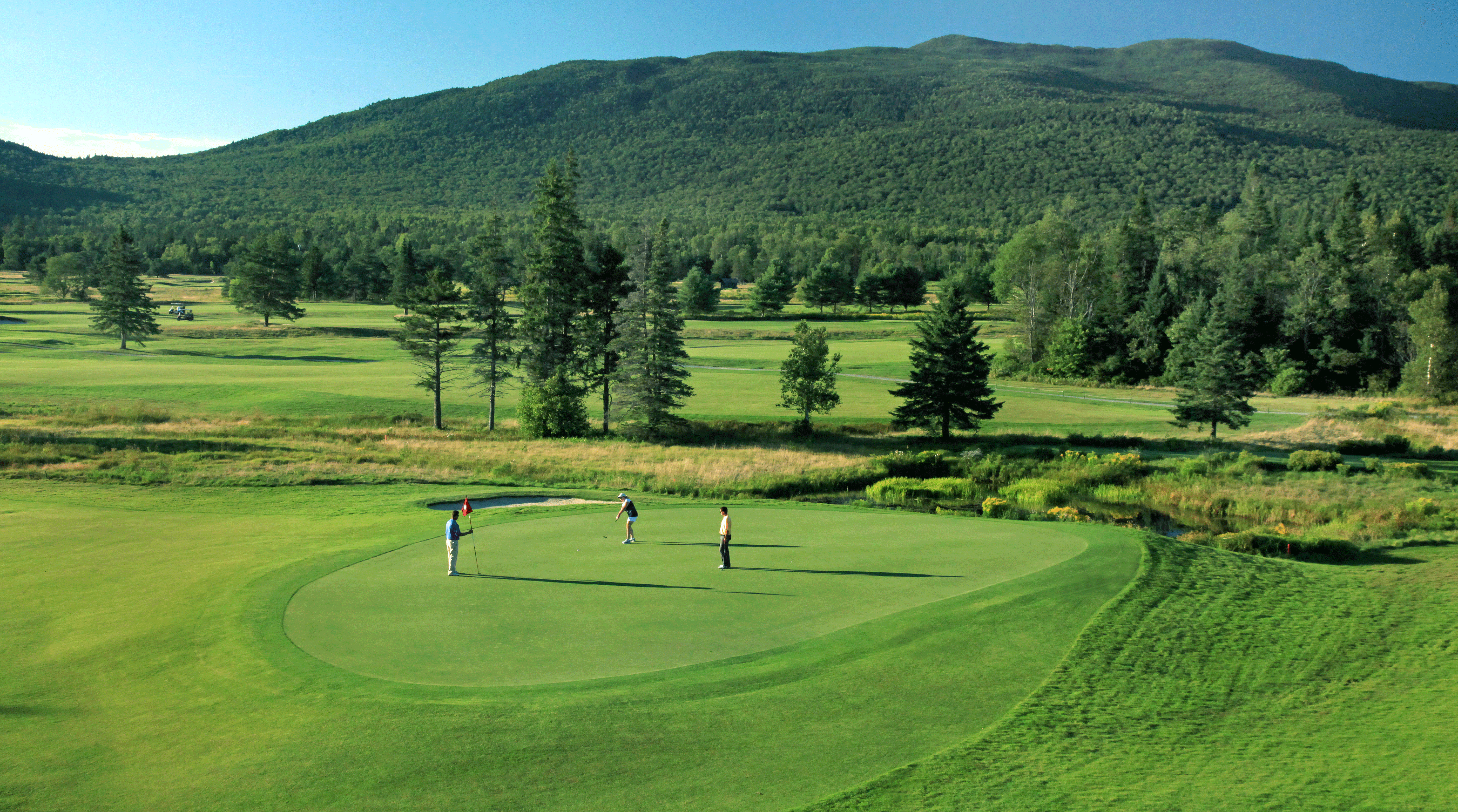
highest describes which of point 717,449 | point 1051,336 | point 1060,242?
point 1060,242

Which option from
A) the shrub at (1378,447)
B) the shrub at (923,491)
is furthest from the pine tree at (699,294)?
the shrub at (923,491)

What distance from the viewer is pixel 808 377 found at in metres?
51.8

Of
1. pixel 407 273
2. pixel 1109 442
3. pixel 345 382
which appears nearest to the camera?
pixel 1109 442

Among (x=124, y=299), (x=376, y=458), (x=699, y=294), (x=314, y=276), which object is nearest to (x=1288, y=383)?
(x=376, y=458)

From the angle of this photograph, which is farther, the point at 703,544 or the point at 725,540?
the point at 703,544

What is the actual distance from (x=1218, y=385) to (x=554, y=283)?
39079 mm

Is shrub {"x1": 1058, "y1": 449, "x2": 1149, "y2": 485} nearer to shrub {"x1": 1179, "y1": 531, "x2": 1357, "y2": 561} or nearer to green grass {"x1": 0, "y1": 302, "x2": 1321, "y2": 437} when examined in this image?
green grass {"x1": 0, "y1": 302, "x2": 1321, "y2": 437}

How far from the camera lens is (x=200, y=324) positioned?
331 feet

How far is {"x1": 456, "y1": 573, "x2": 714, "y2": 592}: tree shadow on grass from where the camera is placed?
1725 cm

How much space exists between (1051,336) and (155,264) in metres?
176

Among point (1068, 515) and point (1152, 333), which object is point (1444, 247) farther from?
point (1068, 515)

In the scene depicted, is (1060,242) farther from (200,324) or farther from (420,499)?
(200,324)

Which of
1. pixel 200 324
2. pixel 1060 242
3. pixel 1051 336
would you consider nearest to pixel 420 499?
pixel 1051 336

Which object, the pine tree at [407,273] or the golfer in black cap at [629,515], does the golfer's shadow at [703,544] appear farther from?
the pine tree at [407,273]
